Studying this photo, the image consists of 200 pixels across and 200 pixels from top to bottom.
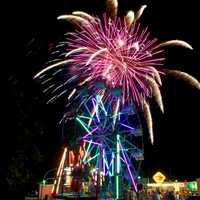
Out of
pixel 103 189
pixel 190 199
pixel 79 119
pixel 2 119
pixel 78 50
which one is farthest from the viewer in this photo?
pixel 79 119

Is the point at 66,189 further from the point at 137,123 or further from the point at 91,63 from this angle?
the point at 91,63

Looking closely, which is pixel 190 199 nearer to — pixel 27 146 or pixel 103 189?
pixel 103 189

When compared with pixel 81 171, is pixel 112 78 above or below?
above

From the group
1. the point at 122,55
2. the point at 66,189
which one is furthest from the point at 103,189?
the point at 122,55

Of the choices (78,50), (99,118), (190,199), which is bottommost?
(190,199)

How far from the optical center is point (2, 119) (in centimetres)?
2631

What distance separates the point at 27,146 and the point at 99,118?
19.4 feet

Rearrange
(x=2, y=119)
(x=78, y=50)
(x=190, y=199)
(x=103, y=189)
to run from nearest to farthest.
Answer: (x=190, y=199)
(x=78, y=50)
(x=2, y=119)
(x=103, y=189)

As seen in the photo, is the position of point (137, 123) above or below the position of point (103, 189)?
above

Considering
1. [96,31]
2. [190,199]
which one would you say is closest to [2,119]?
[96,31]

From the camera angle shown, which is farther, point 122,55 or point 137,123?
point 137,123

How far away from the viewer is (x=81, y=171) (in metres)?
27.8

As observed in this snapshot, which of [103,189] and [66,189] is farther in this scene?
[66,189]

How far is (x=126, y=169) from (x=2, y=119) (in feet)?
34.0
